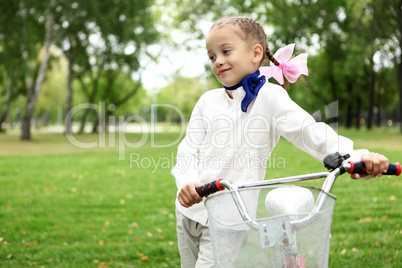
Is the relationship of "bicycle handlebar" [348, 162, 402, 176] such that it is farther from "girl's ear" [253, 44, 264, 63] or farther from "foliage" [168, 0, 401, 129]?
"foliage" [168, 0, 401, 129]

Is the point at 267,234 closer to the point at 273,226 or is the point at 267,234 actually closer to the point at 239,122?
the point at 273,226


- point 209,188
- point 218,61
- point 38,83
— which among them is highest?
point 38,83

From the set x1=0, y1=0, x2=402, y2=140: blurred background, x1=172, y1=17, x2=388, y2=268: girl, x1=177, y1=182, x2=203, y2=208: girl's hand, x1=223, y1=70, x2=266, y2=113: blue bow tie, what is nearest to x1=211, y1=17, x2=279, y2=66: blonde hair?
x1=172, y1=17, x2=388, y2=268: girl

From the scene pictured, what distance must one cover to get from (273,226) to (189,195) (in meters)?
0.60

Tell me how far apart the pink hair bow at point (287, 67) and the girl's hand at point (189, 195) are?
3.15 feet

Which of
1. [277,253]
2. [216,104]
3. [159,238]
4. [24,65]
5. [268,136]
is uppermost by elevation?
[24,65]

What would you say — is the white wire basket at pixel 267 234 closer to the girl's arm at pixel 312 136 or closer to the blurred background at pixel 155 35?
the girl's arm at pixel 312 136

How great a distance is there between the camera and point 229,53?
226 centimetres

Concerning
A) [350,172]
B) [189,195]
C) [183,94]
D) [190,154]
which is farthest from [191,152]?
[183,94]

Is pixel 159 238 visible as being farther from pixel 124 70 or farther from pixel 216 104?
pixel 124 70

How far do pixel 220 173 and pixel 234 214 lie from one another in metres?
0.62

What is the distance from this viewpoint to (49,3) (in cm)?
2247

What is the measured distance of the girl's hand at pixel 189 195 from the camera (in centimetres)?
198

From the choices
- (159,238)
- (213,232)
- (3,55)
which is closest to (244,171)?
(213,232)
